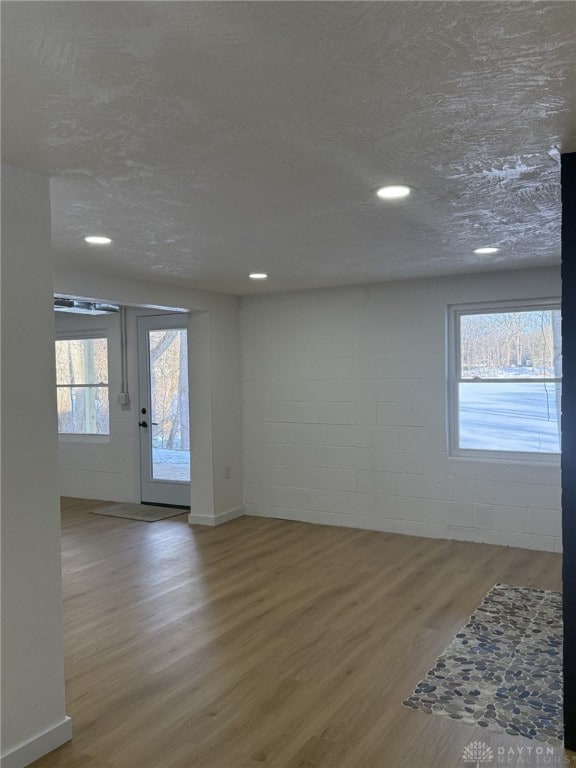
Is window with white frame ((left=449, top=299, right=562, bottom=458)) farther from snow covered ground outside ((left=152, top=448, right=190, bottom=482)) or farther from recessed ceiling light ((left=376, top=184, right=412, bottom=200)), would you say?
snow covered ground outside ((left=152, top=448, right=190, bottom=482))

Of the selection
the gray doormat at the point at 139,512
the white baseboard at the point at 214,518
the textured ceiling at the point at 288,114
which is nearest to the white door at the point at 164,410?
the gray doormat at the point at 139,512

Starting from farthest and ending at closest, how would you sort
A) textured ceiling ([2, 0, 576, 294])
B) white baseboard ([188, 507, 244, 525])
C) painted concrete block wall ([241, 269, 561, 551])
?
white baseboard ([188, 507, 244, 525])
painted concrete block wall ([241, 269, 561, 551])
textured ceiling ([2, 0, 576, 294])

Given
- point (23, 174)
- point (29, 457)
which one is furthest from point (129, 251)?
point (29, 457)

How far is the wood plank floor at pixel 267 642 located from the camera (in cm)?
249

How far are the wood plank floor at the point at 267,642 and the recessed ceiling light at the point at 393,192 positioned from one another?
7.67 feet

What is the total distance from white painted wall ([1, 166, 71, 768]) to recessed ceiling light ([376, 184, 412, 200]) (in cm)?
147

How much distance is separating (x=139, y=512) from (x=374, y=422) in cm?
287

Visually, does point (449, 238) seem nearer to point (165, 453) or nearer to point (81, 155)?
point (81, 155)

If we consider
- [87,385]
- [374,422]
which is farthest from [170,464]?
[374,422]

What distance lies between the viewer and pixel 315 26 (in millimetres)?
1476

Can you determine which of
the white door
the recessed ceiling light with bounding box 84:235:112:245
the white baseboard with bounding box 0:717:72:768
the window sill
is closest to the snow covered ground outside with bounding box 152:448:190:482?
the white door

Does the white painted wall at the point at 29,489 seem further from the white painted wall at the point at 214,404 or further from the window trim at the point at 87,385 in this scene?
the window trim at the point at 87,385

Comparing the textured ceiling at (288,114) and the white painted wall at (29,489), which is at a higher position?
the textured ceiling at (288,114)

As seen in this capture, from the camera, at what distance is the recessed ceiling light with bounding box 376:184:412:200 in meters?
2.81
